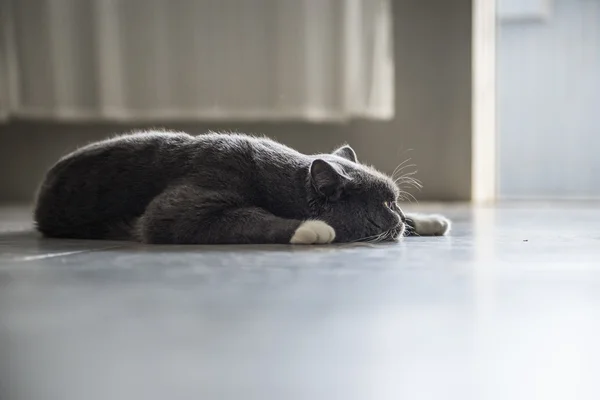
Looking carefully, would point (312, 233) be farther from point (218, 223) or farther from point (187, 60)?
point (187, 60)

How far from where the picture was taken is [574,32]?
4.33 meters

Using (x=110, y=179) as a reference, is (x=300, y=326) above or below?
below

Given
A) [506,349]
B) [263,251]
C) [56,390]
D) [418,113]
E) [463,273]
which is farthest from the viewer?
[418,113]

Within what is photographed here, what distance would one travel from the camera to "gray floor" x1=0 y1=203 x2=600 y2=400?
647 mm

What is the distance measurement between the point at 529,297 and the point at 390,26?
3.41m

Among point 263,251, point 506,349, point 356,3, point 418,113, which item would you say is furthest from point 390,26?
point 506,349

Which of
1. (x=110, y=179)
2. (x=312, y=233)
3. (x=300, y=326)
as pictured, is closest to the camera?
(x=300, y=326)

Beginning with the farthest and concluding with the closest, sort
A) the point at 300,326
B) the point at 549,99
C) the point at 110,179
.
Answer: the point at 549,99 → the point at 110,179 → the point at 300,326

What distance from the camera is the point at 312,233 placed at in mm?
1693

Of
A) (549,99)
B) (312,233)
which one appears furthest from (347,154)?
(549,99)

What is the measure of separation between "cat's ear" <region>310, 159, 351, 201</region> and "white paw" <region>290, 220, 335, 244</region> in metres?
0.08

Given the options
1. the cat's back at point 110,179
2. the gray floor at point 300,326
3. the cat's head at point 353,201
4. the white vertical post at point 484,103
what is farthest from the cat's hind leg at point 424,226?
the white vertical post at point 484,103

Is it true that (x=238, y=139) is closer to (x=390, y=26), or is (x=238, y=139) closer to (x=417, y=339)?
(x=417, y=339)

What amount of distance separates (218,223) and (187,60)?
2703mm
